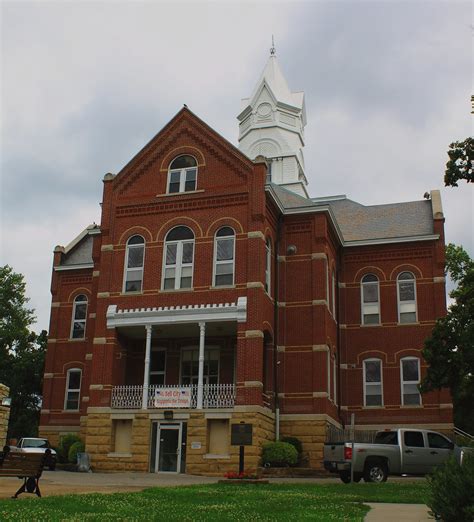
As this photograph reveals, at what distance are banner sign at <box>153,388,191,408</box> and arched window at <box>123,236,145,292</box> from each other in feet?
15.7

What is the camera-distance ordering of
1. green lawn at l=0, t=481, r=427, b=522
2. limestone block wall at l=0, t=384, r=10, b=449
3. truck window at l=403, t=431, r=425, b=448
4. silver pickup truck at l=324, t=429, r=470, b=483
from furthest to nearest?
truck window at l=403, t=431, r=425, b=448 < limestone block wall at l=0, t=384, r=10, b=449 < silver pickup truck at l=324, t=429, r=470, b=483 < green lawn at l=0, t=481, r=427, b=522

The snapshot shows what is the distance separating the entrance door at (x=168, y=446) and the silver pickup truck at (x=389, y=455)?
7.58 metres

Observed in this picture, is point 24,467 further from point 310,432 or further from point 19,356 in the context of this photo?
point 19,356

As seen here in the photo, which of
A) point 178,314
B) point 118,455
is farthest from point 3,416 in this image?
point 178,314

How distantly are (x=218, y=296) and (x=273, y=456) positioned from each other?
270 inches

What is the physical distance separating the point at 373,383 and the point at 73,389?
16.1 meters

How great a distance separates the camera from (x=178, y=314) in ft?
99.1

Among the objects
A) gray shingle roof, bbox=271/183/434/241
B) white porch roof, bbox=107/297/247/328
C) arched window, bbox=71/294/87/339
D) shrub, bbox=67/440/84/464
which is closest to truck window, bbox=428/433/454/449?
white porch roof, bbox=107/297/247/328

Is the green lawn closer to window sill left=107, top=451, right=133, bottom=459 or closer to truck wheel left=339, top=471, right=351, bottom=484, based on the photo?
truck wheel left=339, top=471, right=351, bottom=484

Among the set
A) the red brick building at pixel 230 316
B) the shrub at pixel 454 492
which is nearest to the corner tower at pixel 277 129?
the red brick building at pixel 230 316

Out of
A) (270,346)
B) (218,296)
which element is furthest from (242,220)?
(270,346)

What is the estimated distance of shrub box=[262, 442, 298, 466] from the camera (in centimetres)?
2775

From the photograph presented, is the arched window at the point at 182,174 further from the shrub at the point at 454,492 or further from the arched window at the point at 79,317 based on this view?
the shrub at the point at 454,492

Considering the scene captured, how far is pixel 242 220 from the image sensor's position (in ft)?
102
